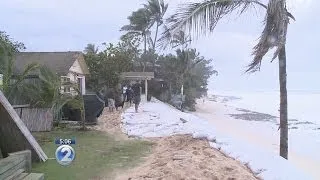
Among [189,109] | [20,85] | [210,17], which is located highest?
[210,17]

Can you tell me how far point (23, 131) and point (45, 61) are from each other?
22.5 meters

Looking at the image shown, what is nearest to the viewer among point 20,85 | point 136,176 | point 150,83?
point 136,176

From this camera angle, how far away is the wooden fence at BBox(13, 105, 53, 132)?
16.8m

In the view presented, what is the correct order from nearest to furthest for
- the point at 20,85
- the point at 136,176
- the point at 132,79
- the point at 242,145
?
the point at 136,176
the point at 242,145
the point at 20,85
the point at 132,79

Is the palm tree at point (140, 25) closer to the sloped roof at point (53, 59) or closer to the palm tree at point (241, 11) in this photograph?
the sloped roof at point (53, 59)

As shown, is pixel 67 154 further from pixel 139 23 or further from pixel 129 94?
pixel 139 23

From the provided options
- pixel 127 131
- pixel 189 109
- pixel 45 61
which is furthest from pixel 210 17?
pixel 189 109

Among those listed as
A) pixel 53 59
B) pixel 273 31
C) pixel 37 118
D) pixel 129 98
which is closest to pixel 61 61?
pixel 53 59

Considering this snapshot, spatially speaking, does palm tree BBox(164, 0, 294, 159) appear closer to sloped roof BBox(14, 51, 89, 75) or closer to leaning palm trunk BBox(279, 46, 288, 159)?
leaning palm trunk BBox(279, 46, 288, 159)

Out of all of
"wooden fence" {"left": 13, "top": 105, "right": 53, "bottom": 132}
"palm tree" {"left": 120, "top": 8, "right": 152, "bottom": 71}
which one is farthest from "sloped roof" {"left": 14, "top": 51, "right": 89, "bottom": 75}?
"palm tree" {"left": 120, "top": 8, "right": 152, "bottom": 71}

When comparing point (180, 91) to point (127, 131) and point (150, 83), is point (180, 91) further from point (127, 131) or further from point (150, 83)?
point (127, 131)

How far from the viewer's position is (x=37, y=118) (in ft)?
55.6

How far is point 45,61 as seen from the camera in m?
31.7

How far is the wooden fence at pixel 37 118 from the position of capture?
1678 cm
